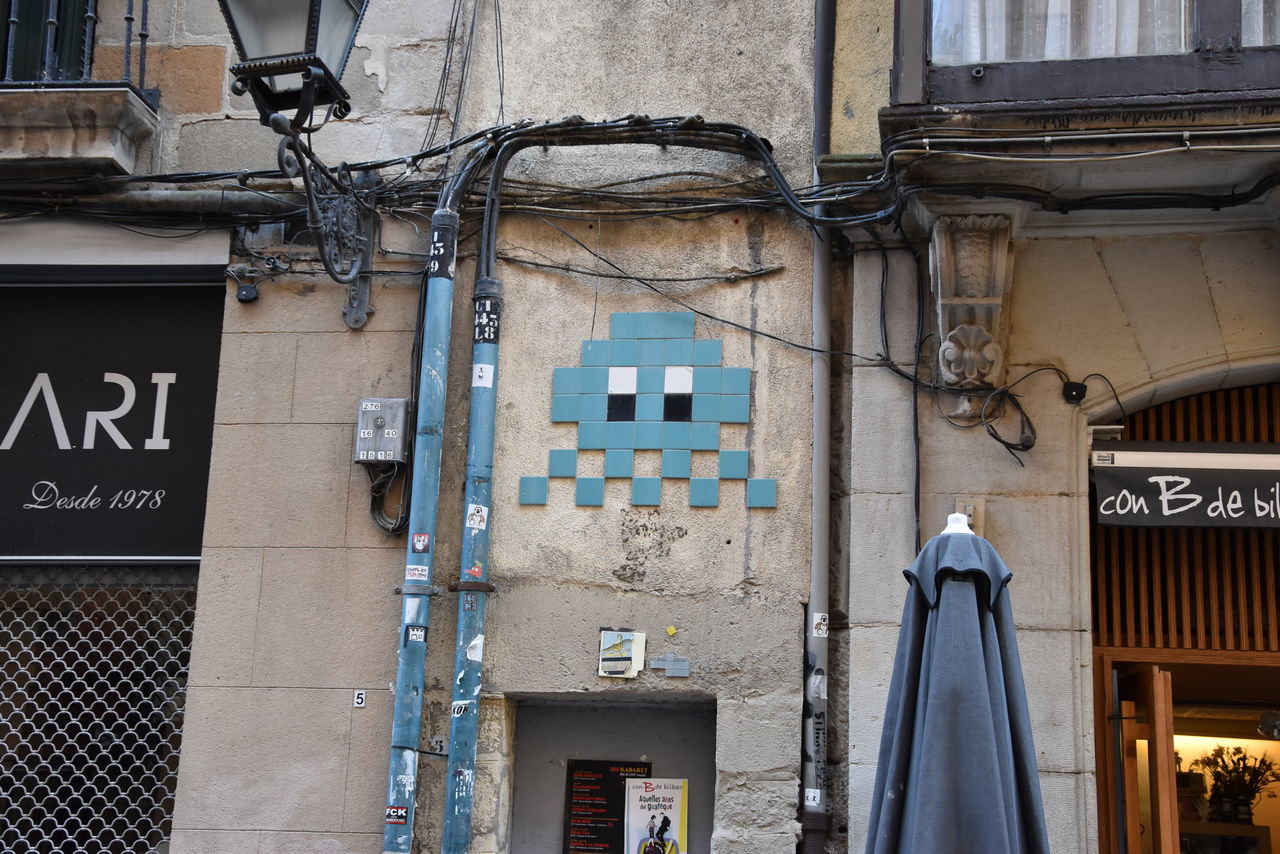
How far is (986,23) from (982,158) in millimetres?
780

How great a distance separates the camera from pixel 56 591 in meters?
7.59

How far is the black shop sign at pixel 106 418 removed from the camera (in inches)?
297

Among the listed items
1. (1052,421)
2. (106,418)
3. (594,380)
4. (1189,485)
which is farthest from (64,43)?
(1189,485)

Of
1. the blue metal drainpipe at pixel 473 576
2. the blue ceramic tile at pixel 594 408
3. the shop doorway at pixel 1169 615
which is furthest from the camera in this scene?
the blue ceramic tile at pixel 594 408

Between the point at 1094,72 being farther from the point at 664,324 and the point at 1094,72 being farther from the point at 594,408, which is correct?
the point at 594,408

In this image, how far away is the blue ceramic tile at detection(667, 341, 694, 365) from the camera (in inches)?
277

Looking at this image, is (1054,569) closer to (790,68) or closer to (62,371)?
(790,68)

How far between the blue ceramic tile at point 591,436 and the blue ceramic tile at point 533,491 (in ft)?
0.85

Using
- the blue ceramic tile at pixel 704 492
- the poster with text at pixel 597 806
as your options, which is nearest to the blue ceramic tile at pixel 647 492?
the blue ceramic tile at pixel 704 492

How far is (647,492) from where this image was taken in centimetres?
690

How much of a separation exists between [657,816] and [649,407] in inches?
77.9

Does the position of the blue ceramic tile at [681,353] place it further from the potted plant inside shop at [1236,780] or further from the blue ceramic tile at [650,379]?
the potted plant inside shop at [1236,780]

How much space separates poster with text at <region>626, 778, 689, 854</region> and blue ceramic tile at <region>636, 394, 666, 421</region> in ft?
5.80

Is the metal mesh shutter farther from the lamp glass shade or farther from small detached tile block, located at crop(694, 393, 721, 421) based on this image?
the lamp glass shade
